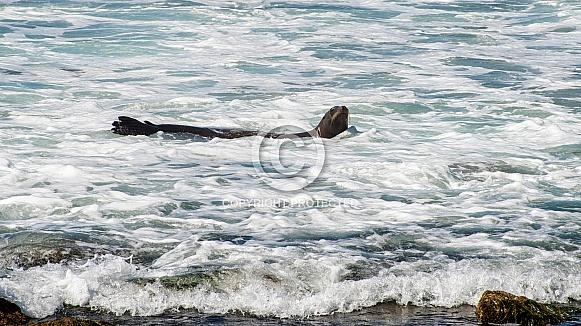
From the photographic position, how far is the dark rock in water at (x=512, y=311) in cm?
462

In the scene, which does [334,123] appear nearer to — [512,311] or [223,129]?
[223,129]

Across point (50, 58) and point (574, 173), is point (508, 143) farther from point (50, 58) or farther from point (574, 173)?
point (50, 58)

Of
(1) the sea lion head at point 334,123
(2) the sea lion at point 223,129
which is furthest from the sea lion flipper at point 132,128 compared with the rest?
(1) the sea lion head at point 334,123

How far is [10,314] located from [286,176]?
14.2 ft

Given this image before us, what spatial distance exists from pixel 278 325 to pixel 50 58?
12.6 meters

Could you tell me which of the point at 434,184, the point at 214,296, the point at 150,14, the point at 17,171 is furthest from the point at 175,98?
the point at 150,14

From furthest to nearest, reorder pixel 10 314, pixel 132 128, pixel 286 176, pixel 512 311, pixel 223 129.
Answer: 1. pixel 223 129
2. pixel 132 128
3. pixel 286 176
4. pixel 512 311
5. pixel 10 314

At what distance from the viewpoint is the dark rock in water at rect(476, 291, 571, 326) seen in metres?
4.62

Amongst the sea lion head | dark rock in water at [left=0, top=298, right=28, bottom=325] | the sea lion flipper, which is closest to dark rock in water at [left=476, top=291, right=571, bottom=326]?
dark rock in water at [left=0, top=298, right=28, bottom=325]

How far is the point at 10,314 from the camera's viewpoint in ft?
14.6

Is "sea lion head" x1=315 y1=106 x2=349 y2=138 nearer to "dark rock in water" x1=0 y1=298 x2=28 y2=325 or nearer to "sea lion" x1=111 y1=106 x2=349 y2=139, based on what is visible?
"sea lion" x1=111 y1=106 x2=349 y2=139

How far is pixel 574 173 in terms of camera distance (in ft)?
27.7

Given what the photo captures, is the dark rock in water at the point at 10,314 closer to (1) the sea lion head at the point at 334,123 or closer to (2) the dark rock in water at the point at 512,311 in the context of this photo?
(2) the dark rock in water at the point at 512,311

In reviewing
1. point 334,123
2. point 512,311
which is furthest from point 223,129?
point 512,311
